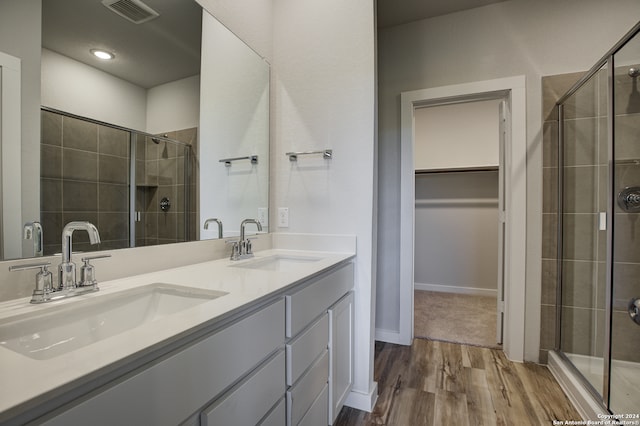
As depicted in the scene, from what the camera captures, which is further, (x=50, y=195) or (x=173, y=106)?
(x=173, y=106)

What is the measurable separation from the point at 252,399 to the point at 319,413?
1.88 ft

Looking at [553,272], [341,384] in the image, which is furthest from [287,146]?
[553,272]

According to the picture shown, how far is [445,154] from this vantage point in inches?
148

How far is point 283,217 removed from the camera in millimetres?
1851

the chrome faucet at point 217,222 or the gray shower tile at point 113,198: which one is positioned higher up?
the gray shower tile at point 113,198

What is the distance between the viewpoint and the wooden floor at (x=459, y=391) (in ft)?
5.12

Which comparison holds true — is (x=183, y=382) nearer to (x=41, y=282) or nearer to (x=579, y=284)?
(x=41, y=282)

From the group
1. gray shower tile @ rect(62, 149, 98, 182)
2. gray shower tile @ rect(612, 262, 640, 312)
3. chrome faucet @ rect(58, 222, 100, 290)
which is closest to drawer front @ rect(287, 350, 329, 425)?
chrome faucet @ rect(58, 222, 100, 290)

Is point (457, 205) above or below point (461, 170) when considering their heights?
below

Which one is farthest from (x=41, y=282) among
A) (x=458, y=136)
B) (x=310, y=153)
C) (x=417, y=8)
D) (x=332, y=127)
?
(x=458, y=136)

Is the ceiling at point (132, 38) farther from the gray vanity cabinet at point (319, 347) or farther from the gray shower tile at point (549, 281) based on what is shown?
the gray shower tile at point (549, 281)

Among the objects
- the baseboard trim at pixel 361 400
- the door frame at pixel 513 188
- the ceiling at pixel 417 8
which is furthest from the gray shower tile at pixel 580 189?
the baseboard trim at pixel 361 400

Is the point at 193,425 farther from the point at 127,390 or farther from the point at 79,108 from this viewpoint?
the point at 79,108

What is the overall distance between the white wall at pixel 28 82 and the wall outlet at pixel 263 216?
1063mm
